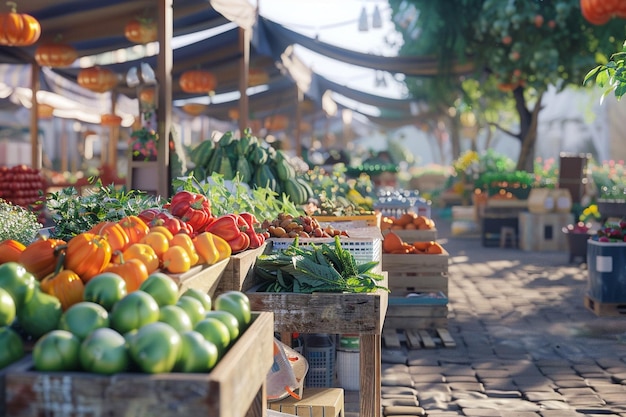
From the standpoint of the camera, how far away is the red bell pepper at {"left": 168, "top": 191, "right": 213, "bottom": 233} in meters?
3.61

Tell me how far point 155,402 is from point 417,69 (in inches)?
576

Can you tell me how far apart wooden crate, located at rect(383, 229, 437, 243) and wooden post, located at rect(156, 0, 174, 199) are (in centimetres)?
258

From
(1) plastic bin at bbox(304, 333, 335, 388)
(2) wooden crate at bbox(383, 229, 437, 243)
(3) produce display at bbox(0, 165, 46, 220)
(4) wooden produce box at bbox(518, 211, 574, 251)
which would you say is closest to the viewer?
(1) plastic bin at bbox(304, 333, 335, 388)

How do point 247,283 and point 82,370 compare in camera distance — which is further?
point 247,283

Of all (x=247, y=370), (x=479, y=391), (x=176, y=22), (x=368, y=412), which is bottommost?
(x=479, y=391)

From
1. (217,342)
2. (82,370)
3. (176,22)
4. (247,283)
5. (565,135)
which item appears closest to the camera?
(82,370)

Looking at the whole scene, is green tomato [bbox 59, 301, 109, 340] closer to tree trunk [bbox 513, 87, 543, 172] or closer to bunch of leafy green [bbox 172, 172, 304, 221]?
bunch of leafy green [bbox 172, 172, 304, 221]

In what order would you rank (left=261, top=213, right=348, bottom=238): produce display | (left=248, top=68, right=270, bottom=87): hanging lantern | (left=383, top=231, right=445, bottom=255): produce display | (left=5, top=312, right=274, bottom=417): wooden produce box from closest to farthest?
(left=5, top=312, right=274, bottom=417): wooden produce box → (left=261, top=213, right=348, bottom=238): produce display → (left=383, top=231, right=445, bottom=255): produce display → (left=248, top=68, right=270, bottom=87): hanging lantern

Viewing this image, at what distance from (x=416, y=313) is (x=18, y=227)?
167 inches

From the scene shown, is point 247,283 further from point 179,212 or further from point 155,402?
point 155,402

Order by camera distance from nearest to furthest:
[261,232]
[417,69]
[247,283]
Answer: [247,283], [261,232], [417,69]

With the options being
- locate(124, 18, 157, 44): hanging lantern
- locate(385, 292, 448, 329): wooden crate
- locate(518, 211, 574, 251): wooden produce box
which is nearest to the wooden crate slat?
locate(385, 292, 448, 329): wooden crate

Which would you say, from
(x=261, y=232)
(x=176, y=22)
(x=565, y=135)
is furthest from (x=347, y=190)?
(x=565, y=135)

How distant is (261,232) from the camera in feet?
13.9
